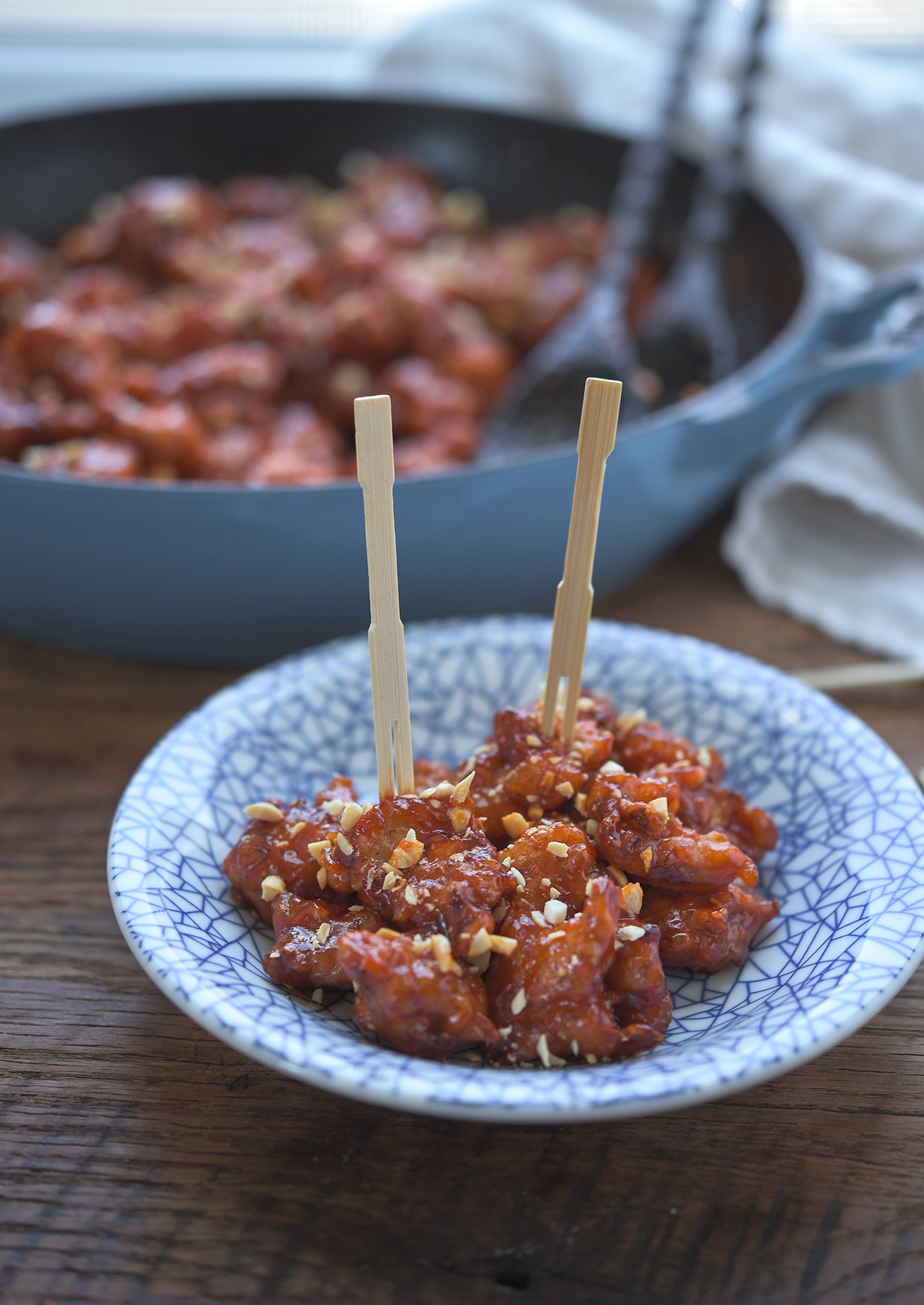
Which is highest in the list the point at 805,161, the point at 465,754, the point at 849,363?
the point at 805,161

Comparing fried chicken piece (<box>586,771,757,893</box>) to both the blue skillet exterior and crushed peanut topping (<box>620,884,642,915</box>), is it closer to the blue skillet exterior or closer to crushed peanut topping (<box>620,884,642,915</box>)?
crushed peanut topping (<box>620,884,642,915</box>)

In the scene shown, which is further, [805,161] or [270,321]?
[805,161]

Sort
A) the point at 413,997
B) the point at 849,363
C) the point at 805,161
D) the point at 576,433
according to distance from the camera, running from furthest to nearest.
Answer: the point at 805,161 < the point at 576,433 < the point at 849,363 < the point at 413,997

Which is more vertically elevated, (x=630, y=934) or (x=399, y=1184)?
(x=630, y=934)

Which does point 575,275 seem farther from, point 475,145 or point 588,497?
point 588,497

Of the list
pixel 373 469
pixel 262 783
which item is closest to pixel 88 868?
pixel 262 783

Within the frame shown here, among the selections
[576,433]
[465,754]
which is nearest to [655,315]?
[576,433]

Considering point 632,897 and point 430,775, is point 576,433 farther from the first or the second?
point 632,897
